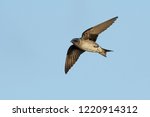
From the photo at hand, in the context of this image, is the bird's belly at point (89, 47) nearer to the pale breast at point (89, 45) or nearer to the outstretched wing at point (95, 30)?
the pale breast at point (89, 45)

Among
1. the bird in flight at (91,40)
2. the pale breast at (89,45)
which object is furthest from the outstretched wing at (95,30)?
the pale breast at (89,45)

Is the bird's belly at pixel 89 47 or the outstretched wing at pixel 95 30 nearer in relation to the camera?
the bird's belly at pixel 89 47

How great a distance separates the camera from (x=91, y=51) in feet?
267

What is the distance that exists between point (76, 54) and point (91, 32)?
0.73 metres

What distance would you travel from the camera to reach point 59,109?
8075 centimetres

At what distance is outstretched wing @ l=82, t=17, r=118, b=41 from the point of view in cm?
8144

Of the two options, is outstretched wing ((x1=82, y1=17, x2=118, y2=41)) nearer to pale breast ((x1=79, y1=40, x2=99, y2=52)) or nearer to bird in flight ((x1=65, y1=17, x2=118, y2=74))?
bird in flight ((x1=65, y1=17, x2=118, y2=74))

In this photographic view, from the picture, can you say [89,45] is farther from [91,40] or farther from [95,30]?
[95,30]

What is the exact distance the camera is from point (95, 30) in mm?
81688

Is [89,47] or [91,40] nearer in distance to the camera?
[89,47]

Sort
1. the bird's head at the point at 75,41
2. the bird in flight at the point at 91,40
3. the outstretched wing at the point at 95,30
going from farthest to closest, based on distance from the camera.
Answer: the bird's head at the point at 75,41, the outstretched wing at the point at 95,30, the bird in flight at the point at 91,40

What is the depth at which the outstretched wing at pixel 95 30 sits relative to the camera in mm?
81438

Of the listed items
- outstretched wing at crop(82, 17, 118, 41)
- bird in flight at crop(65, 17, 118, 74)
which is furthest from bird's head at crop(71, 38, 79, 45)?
outstretched wing at crop(82, 17, 118, 41)

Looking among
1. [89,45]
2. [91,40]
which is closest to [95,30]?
[91,40]
